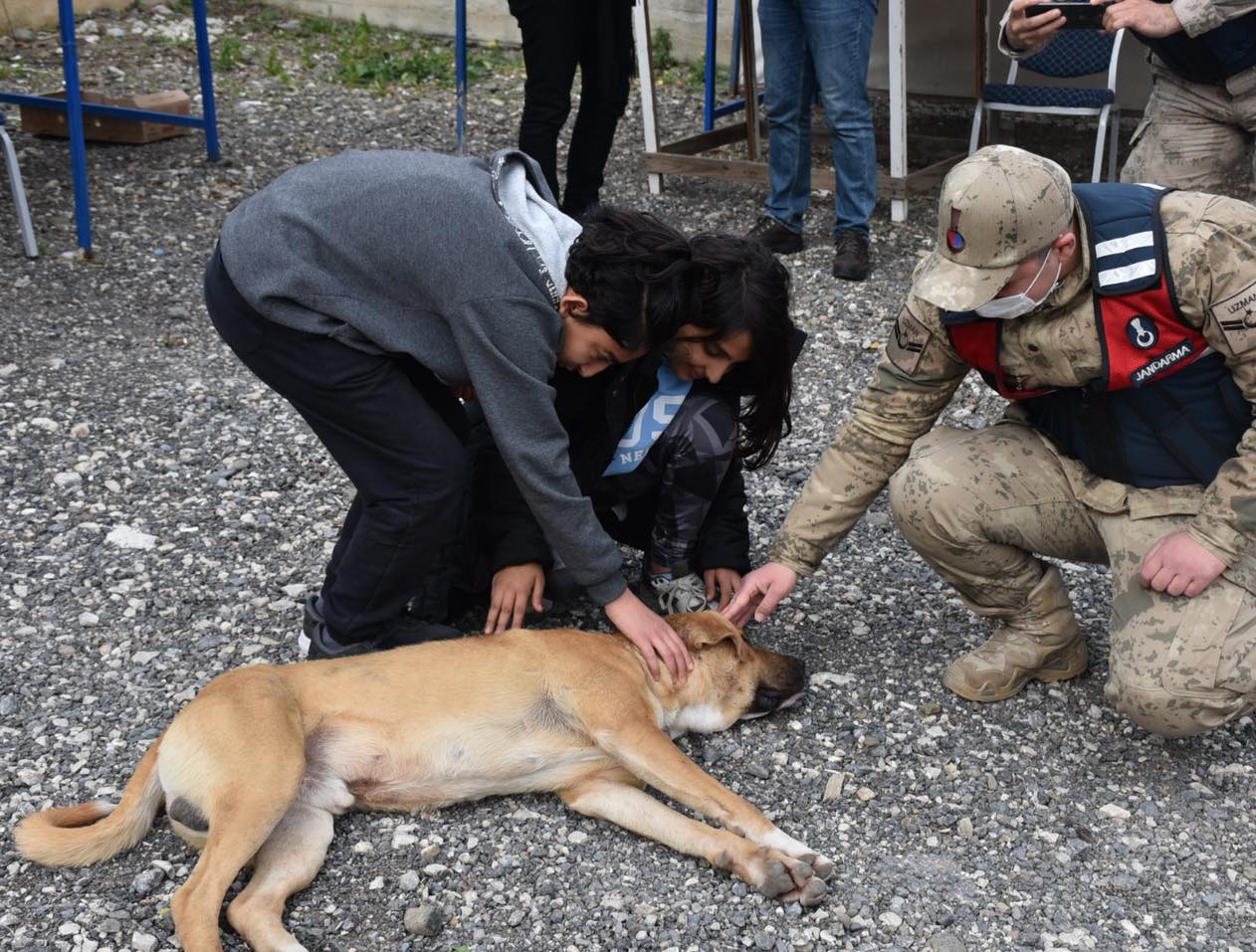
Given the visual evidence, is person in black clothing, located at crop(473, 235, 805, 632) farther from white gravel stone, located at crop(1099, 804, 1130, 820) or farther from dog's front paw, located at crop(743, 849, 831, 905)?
white gravel stone, located at crop(1099, 804, 1130, 820)

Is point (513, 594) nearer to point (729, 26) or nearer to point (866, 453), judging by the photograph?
point (866, 453)

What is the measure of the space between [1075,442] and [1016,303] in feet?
1.90

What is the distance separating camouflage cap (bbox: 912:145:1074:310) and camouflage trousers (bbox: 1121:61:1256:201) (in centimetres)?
253

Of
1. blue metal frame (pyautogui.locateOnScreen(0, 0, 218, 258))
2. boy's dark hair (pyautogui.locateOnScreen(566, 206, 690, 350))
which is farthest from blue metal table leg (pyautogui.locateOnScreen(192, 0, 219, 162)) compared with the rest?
boy's dark hair (pyautogui.locateOnScreen(566, 206, 690, 350))

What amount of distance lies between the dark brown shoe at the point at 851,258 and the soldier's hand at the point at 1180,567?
12.4 feet

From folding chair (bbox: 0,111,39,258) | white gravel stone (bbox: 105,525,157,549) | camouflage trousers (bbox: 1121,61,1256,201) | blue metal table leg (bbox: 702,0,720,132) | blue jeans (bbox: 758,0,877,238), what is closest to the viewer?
white gravel stone (bbox: 105,525,157,549)

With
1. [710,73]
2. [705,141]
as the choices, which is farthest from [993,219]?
[710,73]

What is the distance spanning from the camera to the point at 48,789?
11.0 ft

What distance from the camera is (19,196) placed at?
6859 millimetres

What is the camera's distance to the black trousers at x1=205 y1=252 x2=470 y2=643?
3.44 meters

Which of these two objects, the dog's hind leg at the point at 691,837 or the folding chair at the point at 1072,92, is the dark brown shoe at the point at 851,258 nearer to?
the folding chair at the point at 1072,92

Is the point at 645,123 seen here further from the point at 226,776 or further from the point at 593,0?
the point at 226,776

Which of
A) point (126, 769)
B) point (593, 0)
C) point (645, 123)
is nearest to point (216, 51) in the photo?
point (645, 123)

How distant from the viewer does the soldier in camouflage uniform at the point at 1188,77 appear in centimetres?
514
